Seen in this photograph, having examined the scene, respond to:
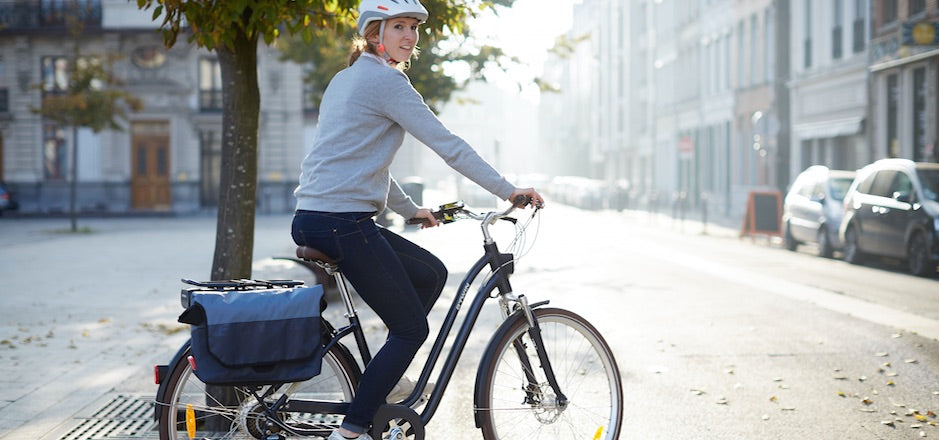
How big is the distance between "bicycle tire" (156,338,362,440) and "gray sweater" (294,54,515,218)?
22.8 inches

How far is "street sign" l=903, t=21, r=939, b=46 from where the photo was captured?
Result: 23.9 m

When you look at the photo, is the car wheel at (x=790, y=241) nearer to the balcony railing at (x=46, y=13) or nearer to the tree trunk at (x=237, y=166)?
the tree trunk at (x=237, y=166)

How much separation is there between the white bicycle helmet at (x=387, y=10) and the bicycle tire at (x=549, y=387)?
1.18 meters

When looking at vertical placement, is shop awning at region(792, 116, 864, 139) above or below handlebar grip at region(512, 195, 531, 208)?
above

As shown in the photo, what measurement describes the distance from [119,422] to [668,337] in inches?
181

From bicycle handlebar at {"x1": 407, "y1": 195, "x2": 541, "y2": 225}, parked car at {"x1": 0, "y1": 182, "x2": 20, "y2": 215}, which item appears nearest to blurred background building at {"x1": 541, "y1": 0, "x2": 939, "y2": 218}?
parked car at {"x1": 0, "y1": 182, "x2": 20, "y2": 215}

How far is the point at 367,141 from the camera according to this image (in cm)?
406

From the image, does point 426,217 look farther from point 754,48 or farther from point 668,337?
point 754,48

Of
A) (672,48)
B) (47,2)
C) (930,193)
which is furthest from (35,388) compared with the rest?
(672,48)

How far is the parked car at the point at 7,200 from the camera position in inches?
1608

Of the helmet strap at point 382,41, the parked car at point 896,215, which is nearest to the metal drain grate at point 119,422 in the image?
the helmet strap at point 382,41

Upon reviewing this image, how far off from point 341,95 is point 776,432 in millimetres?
2864

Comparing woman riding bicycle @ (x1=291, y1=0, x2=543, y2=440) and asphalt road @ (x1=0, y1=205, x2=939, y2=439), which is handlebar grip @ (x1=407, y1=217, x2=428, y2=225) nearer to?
woman riding bicycle @ (x1=291, y1=0, x2=543, y2=440)

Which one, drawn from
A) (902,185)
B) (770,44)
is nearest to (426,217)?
(902,185)
